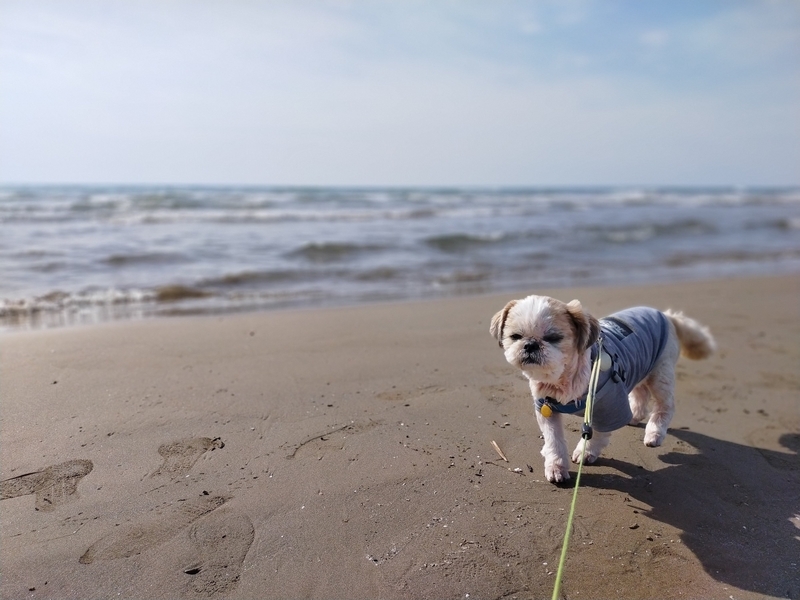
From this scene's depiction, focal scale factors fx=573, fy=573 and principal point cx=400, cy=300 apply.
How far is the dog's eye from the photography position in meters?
3.25

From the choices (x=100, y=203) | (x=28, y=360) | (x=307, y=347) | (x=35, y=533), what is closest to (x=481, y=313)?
(x=307, y=347)

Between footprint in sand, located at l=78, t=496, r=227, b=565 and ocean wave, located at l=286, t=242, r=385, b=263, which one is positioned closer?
footprint in sand, located at l=78, t=496, r=227, b=565

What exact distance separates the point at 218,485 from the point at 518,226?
1648 centimetres

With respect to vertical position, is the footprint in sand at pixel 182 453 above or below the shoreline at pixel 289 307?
below

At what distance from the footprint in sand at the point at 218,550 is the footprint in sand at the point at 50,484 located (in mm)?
844

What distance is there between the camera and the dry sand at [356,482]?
8.92ft

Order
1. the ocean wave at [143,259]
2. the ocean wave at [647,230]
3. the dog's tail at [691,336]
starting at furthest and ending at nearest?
1. the ocean wave at [647,230]
2. the ocean wave at [143,259]
3. the dog's tail at [691,336]

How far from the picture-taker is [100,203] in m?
24.1

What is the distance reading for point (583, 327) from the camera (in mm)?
3268

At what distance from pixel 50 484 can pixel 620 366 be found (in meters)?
3.43

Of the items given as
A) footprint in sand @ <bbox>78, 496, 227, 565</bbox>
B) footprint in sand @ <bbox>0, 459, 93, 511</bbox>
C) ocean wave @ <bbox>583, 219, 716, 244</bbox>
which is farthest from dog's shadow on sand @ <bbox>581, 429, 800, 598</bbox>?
ocean wave @ <bbox>583, 219, 716, 244</bbox>

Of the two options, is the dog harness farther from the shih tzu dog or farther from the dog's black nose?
the dog's black nose

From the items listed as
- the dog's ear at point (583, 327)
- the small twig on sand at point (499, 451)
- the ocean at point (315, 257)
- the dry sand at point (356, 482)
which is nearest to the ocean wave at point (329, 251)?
the ocean at point (315, 257)

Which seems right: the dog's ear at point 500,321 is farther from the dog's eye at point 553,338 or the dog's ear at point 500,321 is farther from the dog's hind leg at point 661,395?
the dog's hind leg at point 661,395
